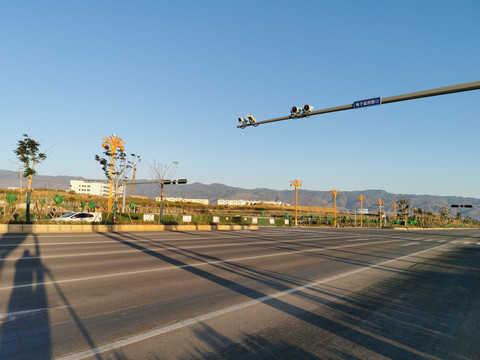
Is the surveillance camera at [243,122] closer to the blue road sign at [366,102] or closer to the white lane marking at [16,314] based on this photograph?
the blue road sign at [366,102]

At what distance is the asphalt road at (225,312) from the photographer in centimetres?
405

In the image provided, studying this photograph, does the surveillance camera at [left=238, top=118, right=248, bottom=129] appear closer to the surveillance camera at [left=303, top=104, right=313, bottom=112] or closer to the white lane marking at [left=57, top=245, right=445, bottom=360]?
the surveillance camera at [left=303, top=104, right=313, bottom=112]

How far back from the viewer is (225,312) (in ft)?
18.0

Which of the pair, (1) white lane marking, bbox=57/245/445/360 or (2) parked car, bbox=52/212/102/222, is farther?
(2) parked car, bbox=52/212/102/222

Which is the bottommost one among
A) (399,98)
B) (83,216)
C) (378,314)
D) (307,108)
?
(378,314)

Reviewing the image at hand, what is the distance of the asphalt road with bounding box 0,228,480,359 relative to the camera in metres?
4.05

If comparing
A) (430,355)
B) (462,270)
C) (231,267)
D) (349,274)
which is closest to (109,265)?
(231,267)

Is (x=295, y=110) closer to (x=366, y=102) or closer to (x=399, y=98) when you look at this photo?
(x=366, y=102)

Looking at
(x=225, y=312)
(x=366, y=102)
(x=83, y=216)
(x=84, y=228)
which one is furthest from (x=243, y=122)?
(x=83, y=216)

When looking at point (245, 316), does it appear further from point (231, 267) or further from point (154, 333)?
point (231, 267)

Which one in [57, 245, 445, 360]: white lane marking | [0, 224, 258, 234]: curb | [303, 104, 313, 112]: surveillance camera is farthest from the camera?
[0, 224, 258, 234]: curb

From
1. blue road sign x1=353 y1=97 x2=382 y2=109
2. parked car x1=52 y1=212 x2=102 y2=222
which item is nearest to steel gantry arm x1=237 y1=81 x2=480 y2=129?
blue road sign x1=353 y1=97 x2=382 y2=109

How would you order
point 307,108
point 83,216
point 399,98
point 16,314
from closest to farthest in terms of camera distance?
point 16,314 < point 399,98 < point 307,108 < point 83,216

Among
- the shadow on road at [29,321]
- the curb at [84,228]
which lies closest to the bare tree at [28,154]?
the curb at [84,228]
